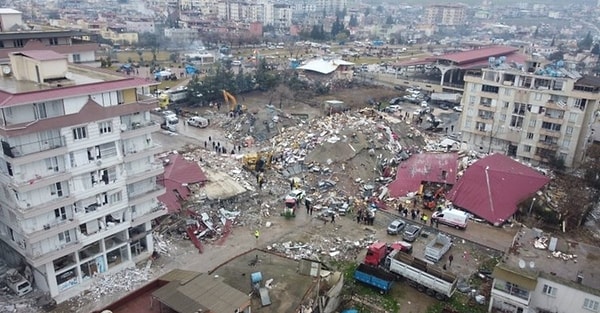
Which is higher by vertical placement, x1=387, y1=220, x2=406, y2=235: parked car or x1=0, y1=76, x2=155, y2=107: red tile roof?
x1=0, y1=76, x2=155, y2=107: red tile roof

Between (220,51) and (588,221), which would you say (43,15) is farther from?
(588,221)

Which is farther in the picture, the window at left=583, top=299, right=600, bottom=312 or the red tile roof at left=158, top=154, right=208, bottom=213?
the red tile roof at left=158, top=154, right=208, bottom=213

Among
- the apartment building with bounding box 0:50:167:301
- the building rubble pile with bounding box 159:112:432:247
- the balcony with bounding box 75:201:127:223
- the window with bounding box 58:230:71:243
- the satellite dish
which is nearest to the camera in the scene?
the apartment building with bounding box 0:50:167:301

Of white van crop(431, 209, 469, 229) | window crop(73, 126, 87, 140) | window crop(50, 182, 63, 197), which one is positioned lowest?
white van crop(431, 209, 469, 229)

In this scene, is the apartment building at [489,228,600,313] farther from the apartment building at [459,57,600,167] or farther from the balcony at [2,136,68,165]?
the balcony at [2,136,68,165]

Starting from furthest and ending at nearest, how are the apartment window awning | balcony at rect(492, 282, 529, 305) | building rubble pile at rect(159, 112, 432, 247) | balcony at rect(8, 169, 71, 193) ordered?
1. building rubble pile at rect(159, 112, 432, 247)
2. balcony at rect(492, 282, 529, 305)
3. the apartment window awning
4. balcony at rect(8, 169, 71, 193)

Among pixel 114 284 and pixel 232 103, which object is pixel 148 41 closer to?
pixel 232 103

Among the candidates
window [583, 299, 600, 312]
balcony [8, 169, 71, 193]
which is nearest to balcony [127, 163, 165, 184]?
balcony [8, 169, 71, 193]
